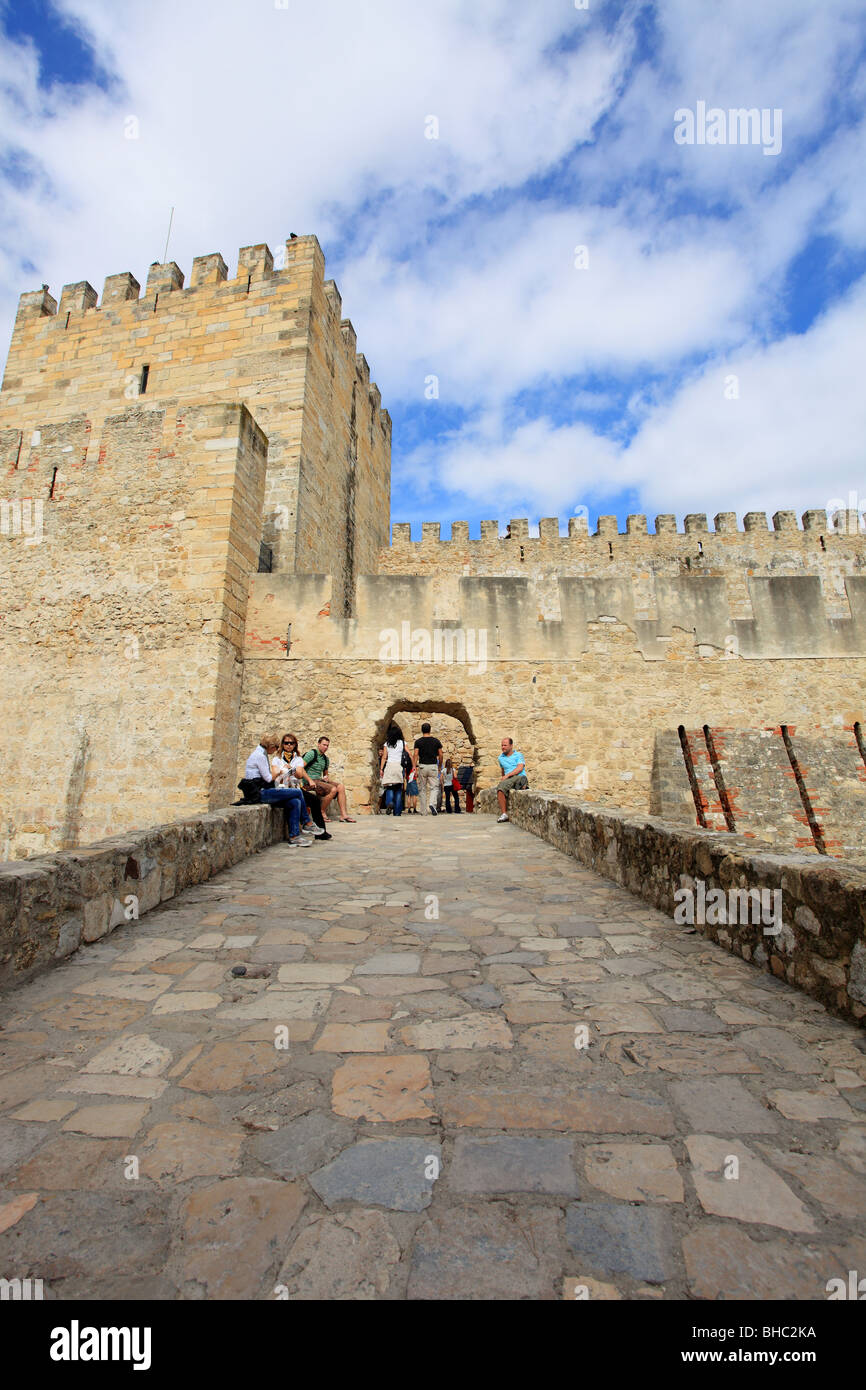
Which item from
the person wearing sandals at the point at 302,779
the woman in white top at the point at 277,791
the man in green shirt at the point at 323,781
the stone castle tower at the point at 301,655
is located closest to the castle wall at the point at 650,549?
the stone castle tower at the point at 301,655

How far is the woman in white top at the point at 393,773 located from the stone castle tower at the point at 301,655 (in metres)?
0.38

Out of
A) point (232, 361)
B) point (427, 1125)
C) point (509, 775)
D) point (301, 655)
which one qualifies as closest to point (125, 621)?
point (301, 655)

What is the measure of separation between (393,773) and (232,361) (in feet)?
28.3

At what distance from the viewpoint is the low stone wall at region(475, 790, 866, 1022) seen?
229 centimetres

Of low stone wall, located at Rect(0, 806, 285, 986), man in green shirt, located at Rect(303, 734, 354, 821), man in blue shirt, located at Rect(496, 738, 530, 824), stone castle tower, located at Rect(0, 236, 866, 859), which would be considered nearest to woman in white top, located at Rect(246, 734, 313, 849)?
man in green shirt, located at Rect(303, 734, 354, 821)

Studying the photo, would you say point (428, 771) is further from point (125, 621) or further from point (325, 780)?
point (125, 621)

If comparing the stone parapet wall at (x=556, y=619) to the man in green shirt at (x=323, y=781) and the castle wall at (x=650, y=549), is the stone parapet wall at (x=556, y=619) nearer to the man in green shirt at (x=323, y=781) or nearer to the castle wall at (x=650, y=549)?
the man in green shirt at (x=323, y=781)

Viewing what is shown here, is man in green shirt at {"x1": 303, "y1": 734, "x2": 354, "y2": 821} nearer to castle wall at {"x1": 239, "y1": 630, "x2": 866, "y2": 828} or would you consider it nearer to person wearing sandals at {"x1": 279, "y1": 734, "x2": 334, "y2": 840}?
person wearing sandals at {"x1": 279, "y1": 734, "x2": 334, "y2": 840}

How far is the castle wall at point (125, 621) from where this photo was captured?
9.12 metres

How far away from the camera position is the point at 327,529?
1382 cm

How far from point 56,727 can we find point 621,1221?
398 inches

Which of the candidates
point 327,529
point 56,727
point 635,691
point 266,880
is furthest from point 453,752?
point 266,880

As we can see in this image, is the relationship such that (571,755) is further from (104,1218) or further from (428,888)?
(104,1218)

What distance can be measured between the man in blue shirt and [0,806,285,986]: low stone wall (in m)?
4.65
